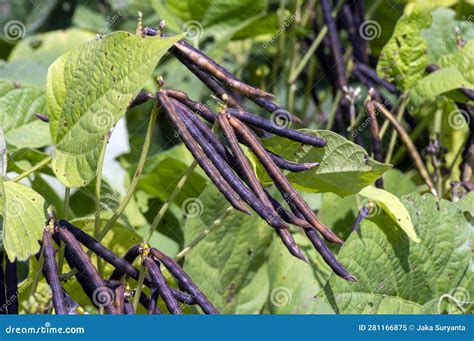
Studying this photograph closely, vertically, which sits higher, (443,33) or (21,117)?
(443,33)

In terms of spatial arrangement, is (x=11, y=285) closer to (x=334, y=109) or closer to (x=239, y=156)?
(x=239, y=156)

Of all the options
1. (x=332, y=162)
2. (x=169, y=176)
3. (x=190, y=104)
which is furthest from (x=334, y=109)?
(x=190, y=104)

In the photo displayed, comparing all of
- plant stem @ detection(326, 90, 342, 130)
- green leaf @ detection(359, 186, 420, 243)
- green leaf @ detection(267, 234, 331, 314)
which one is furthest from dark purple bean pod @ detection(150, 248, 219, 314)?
plant stem @ detection(326, 90, 342, 130)

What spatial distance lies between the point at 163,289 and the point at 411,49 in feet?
2.33

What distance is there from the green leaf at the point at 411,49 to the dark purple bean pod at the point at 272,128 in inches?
21.0

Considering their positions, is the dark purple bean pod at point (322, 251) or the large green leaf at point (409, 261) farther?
the large green leaf at point (409, 261)

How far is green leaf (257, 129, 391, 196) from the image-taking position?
3.03 ft

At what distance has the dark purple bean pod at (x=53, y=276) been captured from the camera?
796 mm

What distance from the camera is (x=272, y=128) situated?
2.82ft

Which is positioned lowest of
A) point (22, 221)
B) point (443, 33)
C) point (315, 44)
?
point (22, 221)

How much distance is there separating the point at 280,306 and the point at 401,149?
44cm

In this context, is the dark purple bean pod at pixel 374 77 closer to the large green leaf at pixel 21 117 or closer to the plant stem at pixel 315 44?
the plant stem at pixel 315 44

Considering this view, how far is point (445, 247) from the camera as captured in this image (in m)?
1.11

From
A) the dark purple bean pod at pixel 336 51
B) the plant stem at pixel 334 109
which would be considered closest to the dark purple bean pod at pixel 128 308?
the plant stem at pixel 334 109
